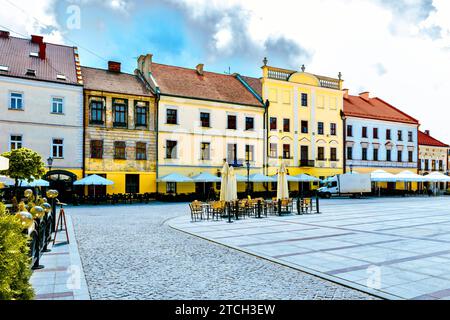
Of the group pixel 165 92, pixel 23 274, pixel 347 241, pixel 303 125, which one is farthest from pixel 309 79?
pixel 23 274

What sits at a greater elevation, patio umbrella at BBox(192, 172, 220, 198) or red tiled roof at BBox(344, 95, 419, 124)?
red tiled roof at BBox(344, 95, 419, 124)

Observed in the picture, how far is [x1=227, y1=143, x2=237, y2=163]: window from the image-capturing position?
37656 mm

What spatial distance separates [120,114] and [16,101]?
782 cm

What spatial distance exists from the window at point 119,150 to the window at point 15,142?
715cm

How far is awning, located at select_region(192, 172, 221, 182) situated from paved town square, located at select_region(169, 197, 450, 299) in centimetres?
1614

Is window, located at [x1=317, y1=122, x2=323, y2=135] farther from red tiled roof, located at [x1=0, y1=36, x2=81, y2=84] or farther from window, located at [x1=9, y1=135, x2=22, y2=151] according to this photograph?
window, located at [x1=9, y1=135, x2=22, y2=151]

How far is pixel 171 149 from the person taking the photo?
34.9 metres

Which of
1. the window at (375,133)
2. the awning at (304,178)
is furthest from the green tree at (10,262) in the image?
the window at (375,133)

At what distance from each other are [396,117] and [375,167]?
804 cm

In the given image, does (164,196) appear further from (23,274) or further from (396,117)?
(396,117)

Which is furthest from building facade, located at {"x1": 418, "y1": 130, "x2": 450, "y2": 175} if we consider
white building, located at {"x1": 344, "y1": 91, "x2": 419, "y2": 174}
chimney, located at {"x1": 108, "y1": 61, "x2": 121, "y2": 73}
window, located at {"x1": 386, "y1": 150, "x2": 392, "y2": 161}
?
chimney, located at {"x1": 108, "y1": 61, "x2": 121, "y2": 73}

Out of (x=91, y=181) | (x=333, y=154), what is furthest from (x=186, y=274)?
(x=333, y=154)
